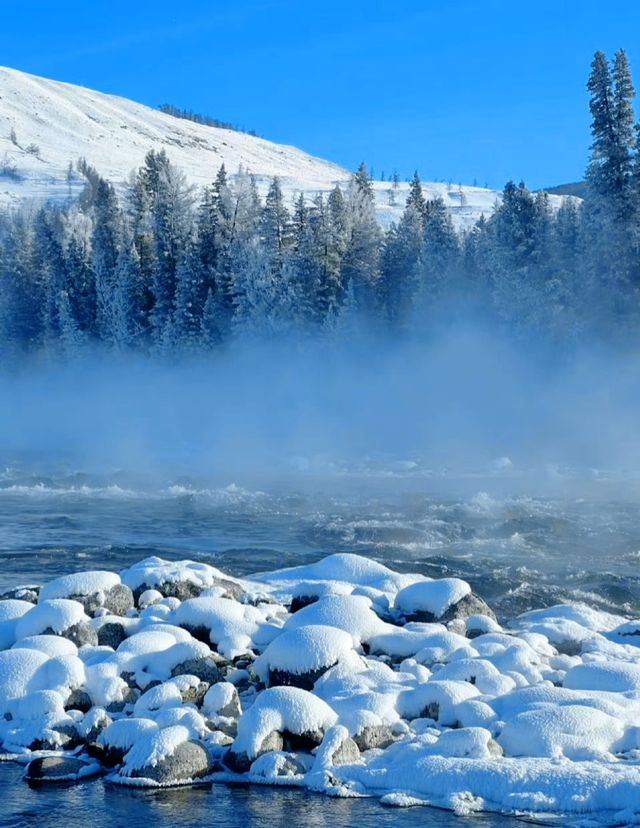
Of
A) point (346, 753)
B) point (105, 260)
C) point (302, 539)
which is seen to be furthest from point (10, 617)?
point (105, 260)

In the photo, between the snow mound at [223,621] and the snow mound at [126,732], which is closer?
the snow mound at [126,732]

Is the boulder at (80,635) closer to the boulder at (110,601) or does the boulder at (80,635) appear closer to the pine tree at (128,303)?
the boulder at (110,601)

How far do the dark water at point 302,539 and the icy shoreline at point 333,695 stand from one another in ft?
1.58

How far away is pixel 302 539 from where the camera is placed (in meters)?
23.5

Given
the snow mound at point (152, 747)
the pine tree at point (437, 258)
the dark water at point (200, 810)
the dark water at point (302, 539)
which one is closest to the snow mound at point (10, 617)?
the dark water at point (302, 539)

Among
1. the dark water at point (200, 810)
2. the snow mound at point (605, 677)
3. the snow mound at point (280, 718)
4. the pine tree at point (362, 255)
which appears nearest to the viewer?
the dark water at point (200, 810)

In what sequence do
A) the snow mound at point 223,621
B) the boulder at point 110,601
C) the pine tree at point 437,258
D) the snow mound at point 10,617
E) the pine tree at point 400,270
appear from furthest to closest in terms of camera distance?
1. the pine tree at point 400,270
2. the pine tree at point 437,258
3. the boulder at point 110,601
4. the snow mound at point 10,617
5. the snow mound at point 223,621

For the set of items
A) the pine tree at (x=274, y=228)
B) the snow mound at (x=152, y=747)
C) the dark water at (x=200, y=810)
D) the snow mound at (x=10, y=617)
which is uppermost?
the pine tree at (x=274, y=228)

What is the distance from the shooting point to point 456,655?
1269cm

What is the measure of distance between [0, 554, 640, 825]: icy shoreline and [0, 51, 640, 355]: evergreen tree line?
37901mm

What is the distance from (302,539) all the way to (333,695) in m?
12.1

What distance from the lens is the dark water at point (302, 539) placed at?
9.45 metres

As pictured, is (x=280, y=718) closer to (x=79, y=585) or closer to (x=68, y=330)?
(x=79, y=585)

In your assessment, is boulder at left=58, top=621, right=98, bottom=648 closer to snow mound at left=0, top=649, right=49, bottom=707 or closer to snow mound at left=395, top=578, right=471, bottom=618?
snow mound at left=0, top=649, right=49, bottom=707
